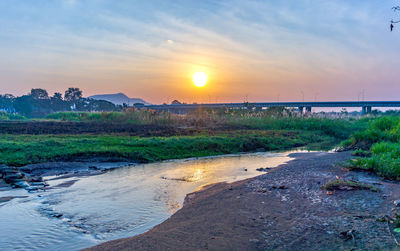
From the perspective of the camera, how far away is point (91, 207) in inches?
351

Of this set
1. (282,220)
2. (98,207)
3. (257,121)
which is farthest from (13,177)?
(257,121)

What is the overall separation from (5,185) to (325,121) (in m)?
35.4

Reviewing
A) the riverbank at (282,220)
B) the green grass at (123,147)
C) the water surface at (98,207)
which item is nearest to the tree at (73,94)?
the green grass at (123,147)

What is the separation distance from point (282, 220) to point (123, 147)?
1360cm

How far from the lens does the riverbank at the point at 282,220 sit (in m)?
5.41

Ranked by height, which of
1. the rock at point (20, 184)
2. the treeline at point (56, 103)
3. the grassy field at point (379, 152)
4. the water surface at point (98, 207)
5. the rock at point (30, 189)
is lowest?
the water surface at point (98, 207)

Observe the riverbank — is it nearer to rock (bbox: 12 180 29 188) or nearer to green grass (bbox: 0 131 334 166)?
rock (bbox: 12 180 29 188)

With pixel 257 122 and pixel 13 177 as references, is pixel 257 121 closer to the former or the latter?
pixel 257 122

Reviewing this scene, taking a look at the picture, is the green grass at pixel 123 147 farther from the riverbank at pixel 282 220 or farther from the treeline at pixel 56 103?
the treeline at pixel 56 103

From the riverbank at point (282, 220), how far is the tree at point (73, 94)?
101 m

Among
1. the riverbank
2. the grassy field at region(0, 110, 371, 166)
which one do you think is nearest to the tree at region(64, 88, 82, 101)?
the grassy field at region(0, 110, 371, 166)

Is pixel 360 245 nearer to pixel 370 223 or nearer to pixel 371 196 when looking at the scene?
pixel 370 223

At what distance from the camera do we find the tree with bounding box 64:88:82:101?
9981 centimetres

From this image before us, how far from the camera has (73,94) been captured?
3954 inches
